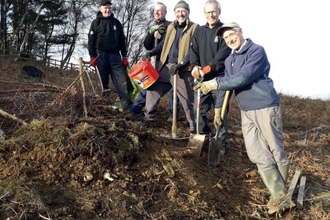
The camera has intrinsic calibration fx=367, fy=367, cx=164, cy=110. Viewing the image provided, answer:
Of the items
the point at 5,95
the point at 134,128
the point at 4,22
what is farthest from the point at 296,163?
the point at 4,22

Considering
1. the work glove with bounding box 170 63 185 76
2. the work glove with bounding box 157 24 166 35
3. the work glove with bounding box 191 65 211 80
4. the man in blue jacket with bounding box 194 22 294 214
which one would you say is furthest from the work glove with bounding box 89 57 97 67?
the man in blue jacket with bounding box 194 22 294 214

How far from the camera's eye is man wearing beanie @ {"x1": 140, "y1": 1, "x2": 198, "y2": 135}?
518 centimetres

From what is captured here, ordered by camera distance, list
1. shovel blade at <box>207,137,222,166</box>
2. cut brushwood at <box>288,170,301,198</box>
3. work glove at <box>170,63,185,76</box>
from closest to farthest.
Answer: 1. cut brushwood at <box>288,170,301,198</box>
2. shovel blade at <box>207,137,222,166</box>
3. work glove at <box>170,63,185,76</box>

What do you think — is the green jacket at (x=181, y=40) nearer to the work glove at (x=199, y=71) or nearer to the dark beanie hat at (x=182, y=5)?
the dark beanie hat at (x=182, y=5)

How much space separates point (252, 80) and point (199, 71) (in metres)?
1.24

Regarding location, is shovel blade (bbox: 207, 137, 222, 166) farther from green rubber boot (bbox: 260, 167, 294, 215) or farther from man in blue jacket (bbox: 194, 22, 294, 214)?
green rubber boot (bbox: 260, 167, 294, 215)

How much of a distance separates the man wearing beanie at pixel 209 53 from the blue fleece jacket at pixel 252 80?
970 millimetres

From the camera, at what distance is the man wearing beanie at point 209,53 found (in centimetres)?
466

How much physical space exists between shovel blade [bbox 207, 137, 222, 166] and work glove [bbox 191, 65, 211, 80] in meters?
0.85

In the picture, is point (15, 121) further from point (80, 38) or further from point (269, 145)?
point (80, 38)

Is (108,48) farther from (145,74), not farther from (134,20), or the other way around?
(134,20)

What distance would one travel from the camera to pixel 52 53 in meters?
27.2

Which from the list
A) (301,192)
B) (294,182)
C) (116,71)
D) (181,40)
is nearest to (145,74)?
(181,40)

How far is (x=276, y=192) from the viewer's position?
11.8 feet
